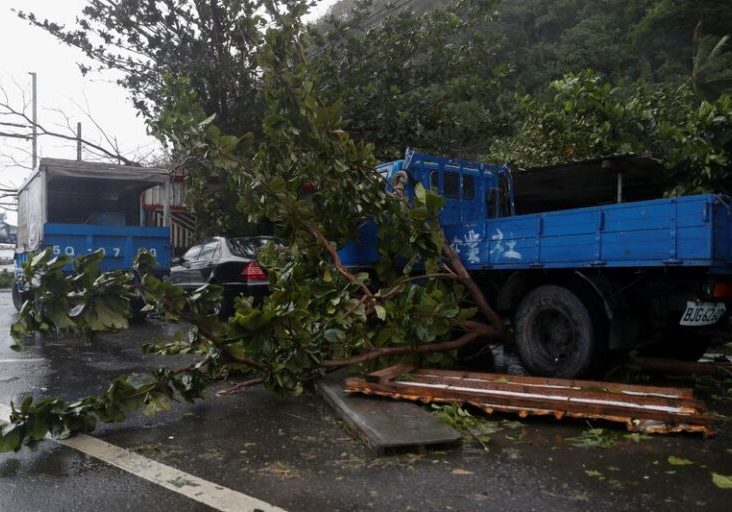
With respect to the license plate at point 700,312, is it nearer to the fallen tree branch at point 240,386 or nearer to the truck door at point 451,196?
the truck door at point 451,196

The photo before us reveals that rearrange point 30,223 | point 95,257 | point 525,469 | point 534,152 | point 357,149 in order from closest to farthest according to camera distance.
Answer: point 525,469 < point 95,257 < point 357,149 < point 534,152 < point 30,223

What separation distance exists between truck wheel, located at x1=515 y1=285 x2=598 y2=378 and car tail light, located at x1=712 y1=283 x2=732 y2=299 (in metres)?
1.11

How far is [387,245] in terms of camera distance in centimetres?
682

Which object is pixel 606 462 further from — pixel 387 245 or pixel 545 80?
pixel 545 80

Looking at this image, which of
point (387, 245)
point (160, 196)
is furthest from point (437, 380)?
point (160, 196)

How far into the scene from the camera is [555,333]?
22.2 ft

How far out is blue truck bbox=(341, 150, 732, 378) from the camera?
5.52m

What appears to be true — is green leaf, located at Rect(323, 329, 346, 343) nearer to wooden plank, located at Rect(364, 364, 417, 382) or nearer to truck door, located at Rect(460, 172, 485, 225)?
wooden plank, located at Rect(364, 364, 417, 382)

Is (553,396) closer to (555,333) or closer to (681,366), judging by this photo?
(555,333)

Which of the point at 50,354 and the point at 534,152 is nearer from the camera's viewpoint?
the point at 50,354

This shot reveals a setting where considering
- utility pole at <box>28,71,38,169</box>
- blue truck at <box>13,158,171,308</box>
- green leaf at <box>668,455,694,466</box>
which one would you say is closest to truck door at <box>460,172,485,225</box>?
green leaf at <box>668,455,694,466</box>

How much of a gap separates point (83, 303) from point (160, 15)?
11.4 meters

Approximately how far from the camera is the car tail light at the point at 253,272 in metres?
10.5

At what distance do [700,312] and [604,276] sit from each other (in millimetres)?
905
